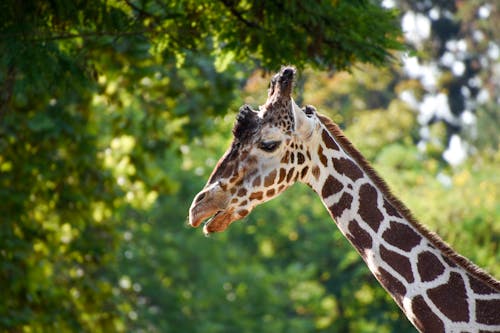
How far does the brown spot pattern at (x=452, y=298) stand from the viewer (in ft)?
26.9

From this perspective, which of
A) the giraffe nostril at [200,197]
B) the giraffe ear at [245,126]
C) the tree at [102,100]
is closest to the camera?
the giraffe nostril at [200,197]

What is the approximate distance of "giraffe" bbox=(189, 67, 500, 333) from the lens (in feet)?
27.1

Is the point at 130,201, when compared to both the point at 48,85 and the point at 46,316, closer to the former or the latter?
the point at 46,316

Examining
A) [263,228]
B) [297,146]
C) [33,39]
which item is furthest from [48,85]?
[263,228]

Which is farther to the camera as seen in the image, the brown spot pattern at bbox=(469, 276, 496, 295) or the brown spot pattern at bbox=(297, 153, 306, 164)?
the brown spot pattern at bbox=(297, 153, 306, 164)

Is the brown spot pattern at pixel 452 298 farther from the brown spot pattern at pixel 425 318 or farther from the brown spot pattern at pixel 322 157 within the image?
the brown spot pattern at pixel 322 157

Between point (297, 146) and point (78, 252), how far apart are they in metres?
10.3

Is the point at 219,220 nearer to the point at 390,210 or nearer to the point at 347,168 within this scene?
the point at 347,168

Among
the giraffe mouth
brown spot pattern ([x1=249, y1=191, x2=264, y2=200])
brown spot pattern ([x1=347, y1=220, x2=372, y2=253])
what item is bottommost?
brown spot pattern ([x1=347, y1=220, x2=372, y2=253])

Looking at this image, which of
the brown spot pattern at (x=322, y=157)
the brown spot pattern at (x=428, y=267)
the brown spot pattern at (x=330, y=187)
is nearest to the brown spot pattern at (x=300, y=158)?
the brown spot pattern at (x=322, y=157)

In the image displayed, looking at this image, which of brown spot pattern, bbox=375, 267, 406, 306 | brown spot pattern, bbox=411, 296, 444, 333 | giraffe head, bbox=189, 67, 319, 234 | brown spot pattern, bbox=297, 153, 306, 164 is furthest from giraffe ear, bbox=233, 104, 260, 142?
brown spot pattern, bbox=411, 296, 444, 333

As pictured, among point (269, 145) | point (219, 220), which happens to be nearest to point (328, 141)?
point (269, 145)

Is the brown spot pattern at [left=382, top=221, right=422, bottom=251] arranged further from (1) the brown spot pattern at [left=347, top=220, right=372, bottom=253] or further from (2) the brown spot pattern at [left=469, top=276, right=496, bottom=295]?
(2) the brown spot pattern at [left=469, top=276, right=496, bottom=295]

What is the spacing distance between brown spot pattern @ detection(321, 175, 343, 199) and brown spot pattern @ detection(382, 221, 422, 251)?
0.44 m
